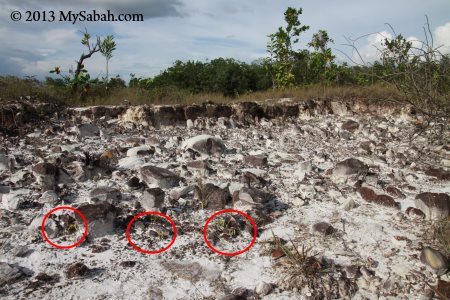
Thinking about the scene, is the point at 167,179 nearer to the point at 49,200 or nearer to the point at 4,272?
the point at 49,200

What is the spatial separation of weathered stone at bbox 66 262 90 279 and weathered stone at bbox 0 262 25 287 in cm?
26

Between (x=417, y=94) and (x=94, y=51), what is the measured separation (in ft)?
17.1

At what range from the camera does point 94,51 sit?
649 centimetres

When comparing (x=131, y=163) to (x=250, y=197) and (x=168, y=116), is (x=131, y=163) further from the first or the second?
(x=168, y=116)

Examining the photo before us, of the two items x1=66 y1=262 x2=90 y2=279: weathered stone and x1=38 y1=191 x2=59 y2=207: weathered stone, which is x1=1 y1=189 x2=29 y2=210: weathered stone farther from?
x1=66 y1=262 x2=90 y2=279: weathered stone

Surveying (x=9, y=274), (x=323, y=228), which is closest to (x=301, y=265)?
(x=323, y=228)

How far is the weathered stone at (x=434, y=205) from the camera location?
2979 mm

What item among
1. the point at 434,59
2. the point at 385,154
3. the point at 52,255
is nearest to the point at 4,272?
the point at 52,255

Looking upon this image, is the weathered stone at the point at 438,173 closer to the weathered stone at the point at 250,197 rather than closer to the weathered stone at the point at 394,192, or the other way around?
the weathered stone at the point at 394,192

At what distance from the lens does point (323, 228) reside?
2781 millimetres

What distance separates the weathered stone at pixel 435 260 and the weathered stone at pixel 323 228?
62 cm

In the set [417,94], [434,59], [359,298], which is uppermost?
[434,59]

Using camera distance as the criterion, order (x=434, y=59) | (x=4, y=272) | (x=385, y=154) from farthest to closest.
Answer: (x=385, y=154), (x=434, y=59), (x=4, y=272)

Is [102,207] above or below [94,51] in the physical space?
below
